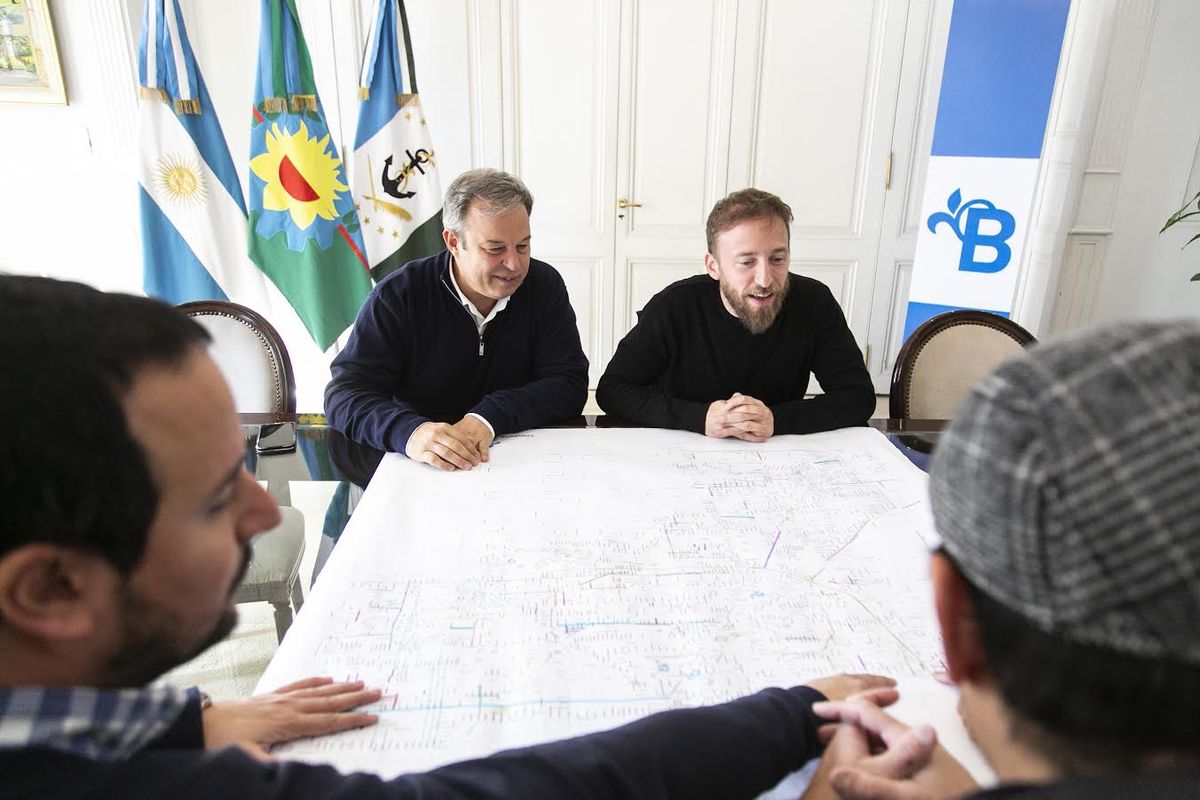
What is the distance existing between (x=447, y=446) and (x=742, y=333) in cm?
99

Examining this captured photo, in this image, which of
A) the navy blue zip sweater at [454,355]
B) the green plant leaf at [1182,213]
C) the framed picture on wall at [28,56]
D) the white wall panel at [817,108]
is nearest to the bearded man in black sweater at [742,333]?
the navy blue zip sweater at [454,355]

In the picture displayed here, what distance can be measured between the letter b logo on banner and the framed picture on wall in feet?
14.3

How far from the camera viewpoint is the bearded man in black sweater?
1.95 metres

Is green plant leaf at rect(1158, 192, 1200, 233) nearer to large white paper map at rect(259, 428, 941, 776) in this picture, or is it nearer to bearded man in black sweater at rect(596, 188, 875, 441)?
bearded man in black sweater at rect(596, 188, 875, 441)

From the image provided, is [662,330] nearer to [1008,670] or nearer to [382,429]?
[382,429]

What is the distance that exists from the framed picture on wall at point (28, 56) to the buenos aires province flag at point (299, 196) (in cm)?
108

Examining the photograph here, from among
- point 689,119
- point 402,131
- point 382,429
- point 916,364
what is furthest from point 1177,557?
point 689,119

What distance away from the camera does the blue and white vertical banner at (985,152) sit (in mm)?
3371

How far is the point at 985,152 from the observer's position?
3574mm

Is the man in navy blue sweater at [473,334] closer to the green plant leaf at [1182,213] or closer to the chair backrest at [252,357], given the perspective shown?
the chair backrest at [252,357]

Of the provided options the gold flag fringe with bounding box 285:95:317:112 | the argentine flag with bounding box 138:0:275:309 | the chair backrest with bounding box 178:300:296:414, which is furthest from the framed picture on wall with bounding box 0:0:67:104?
the chair backrest with bounding box 178:300:296:414

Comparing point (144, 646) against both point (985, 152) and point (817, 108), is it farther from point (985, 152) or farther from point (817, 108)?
A: point (985, 152)

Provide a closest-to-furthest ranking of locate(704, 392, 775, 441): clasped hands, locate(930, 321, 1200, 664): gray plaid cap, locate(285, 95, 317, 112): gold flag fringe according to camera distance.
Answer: locate(930, 321, 1200, 664): gray plaid cap
locate(704, 392, 775, 441): clasped hands
locate(285, 95, 317, 112): gold flag fringe

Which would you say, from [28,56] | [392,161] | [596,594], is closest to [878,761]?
[596,594]
